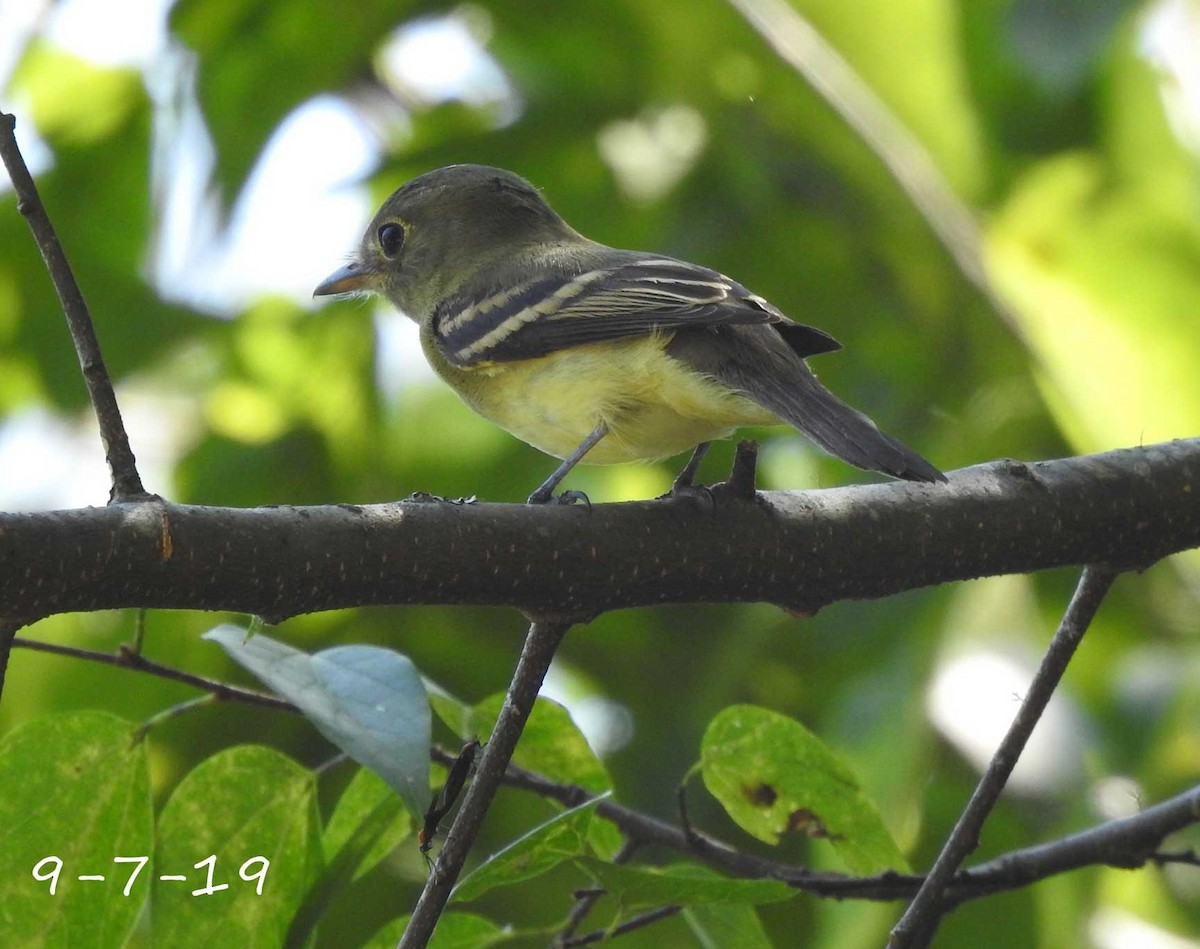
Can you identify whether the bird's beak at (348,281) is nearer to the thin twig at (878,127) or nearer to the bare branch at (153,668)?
the thin twig at (878,127)

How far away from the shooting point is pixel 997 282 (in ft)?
12.1

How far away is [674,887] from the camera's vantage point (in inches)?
71.9

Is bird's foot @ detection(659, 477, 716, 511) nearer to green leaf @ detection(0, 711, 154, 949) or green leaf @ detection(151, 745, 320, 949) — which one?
green leaf @ detection(151, 745, 320, 949)

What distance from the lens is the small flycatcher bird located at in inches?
114

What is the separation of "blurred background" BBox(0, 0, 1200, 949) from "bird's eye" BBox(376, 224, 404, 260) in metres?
0.18

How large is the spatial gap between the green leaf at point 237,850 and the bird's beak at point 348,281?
7.66 feet

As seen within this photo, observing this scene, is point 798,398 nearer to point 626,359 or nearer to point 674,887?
point 626,359

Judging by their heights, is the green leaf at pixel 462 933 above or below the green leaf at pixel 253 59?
below

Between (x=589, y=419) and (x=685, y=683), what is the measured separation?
4.13 feet

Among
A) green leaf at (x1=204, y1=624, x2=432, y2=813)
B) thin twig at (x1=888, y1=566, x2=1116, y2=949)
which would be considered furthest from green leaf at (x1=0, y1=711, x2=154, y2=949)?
thin twig at (x1=888, y1=566, x2=1116, y2=949)

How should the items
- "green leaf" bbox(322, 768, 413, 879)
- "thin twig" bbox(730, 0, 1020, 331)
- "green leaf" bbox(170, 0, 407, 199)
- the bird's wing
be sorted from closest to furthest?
"green leaf" bbox(322, 768, 413, 879)
the bird's wing
"thin twig" bbox(730, 0, 1020, 331)
"green leaf" bbox(170, 0, 407, 199)

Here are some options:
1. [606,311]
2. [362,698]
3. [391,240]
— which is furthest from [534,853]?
[391,240]

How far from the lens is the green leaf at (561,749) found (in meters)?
2.43

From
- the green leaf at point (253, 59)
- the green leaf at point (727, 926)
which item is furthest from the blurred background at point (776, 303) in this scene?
the green leaf at point (727, 926)
